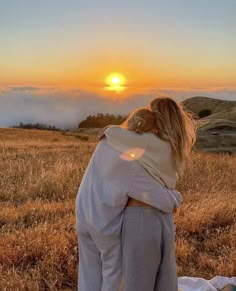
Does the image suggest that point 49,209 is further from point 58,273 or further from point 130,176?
point 130,176

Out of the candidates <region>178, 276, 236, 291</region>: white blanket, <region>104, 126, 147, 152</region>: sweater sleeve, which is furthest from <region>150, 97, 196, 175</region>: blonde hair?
<region>178, 276, 236, 291</region>: white blanket

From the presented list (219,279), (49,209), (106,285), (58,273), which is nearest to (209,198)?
(49,209)

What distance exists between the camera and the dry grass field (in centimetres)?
554

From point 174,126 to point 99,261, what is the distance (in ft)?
4.26

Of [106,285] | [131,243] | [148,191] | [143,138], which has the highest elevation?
[143,138]

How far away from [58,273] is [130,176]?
1.95 m

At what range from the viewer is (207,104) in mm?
88438

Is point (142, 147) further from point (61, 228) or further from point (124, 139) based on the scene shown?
point (61, 228)

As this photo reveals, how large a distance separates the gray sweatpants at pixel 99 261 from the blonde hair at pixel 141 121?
0.86 meters

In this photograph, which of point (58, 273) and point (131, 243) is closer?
point (131, 243)

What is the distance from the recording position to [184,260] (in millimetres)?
6188

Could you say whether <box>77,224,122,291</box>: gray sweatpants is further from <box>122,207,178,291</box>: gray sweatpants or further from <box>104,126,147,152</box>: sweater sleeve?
<box>104,126,147,152</box>: sweater sleeve

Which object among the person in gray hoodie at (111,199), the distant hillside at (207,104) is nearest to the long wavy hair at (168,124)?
the person in gray hoodie at (111,199)

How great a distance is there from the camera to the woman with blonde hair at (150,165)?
13.2 feet
